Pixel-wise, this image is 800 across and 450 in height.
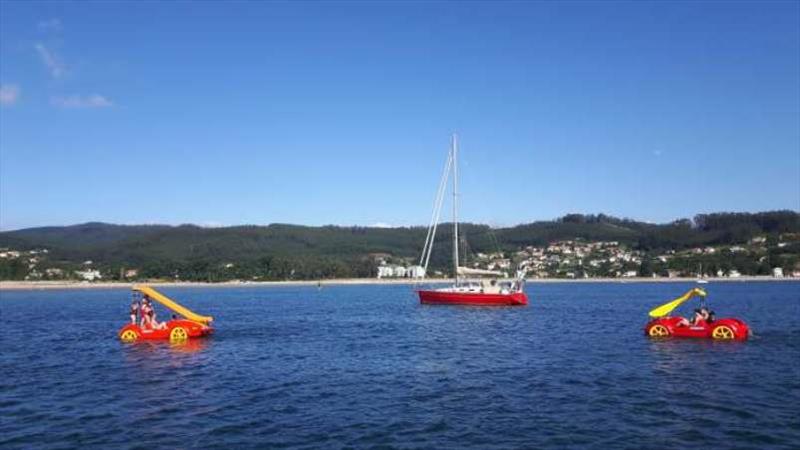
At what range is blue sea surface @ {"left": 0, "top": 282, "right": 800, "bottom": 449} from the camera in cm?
2175

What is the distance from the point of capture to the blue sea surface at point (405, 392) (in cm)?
2175

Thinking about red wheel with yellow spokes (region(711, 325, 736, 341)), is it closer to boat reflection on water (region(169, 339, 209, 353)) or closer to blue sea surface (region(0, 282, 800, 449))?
blue sea surface (region(0, 282, 800, 449))

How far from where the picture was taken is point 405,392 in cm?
2905

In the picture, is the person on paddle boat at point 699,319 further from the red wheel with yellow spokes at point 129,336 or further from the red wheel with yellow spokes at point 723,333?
the red wheel with yellow spokes at point 129,336

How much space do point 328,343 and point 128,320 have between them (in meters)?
35.7

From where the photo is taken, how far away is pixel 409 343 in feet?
156

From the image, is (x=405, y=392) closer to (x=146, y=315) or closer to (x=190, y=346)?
(x=190, y=346)

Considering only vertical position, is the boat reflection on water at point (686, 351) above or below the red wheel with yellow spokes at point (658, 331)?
below

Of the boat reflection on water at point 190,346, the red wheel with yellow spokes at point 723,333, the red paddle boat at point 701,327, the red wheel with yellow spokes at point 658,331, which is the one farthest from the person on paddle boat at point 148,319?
the red wheel with yellow spokes at point 723,333

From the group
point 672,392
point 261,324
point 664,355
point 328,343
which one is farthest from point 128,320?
point 672,392

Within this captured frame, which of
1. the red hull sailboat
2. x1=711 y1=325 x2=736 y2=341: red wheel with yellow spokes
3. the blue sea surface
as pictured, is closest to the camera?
the blue sea surface

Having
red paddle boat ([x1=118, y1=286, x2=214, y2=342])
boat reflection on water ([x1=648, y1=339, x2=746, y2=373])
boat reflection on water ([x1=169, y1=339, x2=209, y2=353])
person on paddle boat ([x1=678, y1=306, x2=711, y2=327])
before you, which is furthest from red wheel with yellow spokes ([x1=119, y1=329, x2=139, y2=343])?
person on paddle boat ([x1=678, y1=306, x2=711, y2=327])

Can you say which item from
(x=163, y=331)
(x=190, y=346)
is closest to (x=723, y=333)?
(x=190, y=346)

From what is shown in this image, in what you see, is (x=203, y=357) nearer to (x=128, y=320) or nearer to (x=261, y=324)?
(x=261, y=324)
